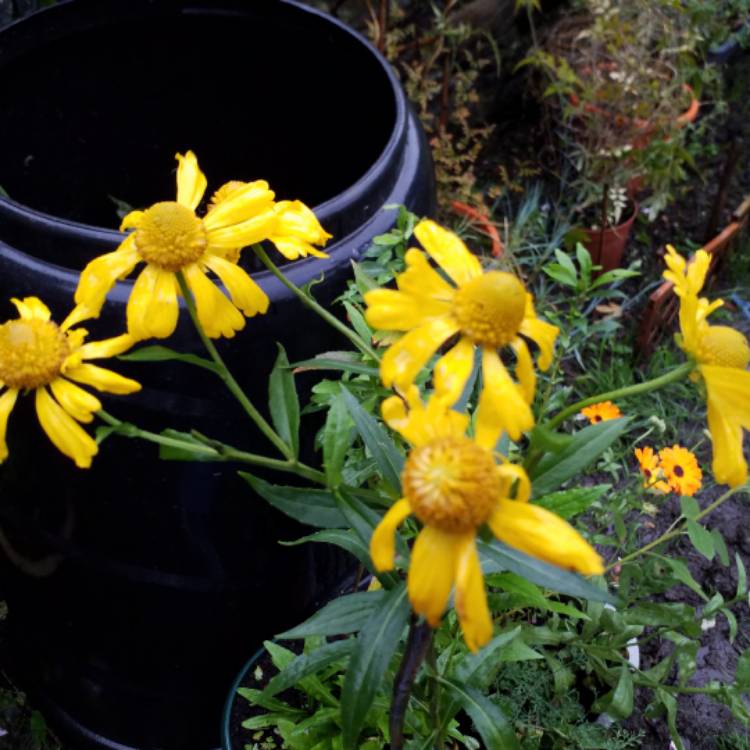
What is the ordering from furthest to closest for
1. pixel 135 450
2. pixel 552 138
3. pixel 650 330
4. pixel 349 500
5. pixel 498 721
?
1. pixel 552 138
2. pixel 650 330
3. pixel 135 450
4. pixel 498 721
5. pixel 349 500

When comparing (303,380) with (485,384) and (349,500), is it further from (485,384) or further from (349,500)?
(485,384)

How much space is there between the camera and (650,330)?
206cm

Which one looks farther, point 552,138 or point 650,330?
point 552,138

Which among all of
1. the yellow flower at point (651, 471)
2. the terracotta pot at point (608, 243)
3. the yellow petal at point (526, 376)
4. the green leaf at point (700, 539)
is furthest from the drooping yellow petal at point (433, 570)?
the terracotta pot at point (608, 243)

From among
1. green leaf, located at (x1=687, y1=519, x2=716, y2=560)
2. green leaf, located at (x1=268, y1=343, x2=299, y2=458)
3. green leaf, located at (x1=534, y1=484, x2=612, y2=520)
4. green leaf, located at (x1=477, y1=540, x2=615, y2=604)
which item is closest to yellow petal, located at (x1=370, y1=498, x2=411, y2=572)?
green leaf, located at (x1=477, y1=540, x2=615, y2=604)

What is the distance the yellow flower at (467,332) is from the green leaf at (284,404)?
0.20 m

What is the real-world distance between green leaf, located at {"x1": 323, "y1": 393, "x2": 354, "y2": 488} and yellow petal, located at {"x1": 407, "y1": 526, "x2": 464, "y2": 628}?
0.16 meters

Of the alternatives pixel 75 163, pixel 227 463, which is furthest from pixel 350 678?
pixel 75 163

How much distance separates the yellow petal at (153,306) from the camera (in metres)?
0.67

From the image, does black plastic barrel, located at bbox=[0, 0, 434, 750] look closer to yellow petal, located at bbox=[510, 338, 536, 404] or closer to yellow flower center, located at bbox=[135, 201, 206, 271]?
yellow flower center, located at bbox=[135, 201, 206, 271]

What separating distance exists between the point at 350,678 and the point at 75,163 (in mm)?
948

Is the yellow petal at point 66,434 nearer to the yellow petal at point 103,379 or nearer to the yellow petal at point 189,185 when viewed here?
the yellow petal at point 103,379

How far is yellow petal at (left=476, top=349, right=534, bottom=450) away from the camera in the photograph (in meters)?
0.57

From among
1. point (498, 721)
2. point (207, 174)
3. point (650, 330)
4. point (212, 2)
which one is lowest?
point (650, 330)
